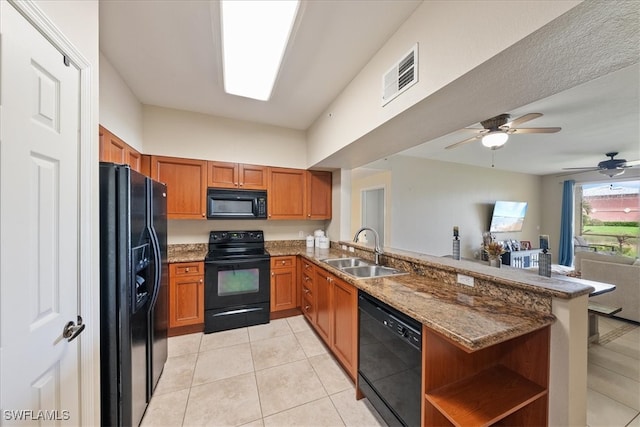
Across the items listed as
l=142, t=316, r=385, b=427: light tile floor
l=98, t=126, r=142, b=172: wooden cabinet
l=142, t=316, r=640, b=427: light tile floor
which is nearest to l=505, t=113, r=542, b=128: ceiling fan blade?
l=142, t=316, r=640, b=427: light tile floor

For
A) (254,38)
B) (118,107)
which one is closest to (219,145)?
(118,107)

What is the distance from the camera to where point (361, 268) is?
2414 millimetres

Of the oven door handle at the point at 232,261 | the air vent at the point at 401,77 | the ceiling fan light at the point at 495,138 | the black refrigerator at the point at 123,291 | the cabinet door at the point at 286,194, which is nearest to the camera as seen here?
the black refrigerator at the point at 123,291

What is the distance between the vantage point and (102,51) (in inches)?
70.8

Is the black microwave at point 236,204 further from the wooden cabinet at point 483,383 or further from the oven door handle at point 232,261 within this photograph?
the wooden cabinet at point 483,383

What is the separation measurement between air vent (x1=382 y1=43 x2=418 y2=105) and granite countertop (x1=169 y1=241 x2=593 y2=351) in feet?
4.31

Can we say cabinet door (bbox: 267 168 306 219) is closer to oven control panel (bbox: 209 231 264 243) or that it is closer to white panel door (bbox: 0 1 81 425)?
oven control panel (bbox: 209 231 264 243)

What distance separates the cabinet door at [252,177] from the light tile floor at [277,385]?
188 cm

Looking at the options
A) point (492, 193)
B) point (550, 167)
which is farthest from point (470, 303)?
point (550, 167)

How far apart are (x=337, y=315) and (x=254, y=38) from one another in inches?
88.8

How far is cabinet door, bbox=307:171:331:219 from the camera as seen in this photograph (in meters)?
3.49

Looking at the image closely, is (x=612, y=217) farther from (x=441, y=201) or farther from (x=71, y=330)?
(x=71, y=330)

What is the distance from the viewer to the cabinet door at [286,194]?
10.7 feet

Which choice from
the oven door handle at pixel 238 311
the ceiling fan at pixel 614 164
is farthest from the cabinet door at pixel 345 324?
the ceiling fan at pixel 614 164
